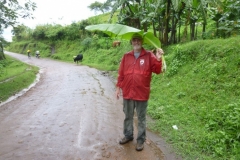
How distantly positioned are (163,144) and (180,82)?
11.4 feet

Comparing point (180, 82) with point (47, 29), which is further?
point (47, 29)

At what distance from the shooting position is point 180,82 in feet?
23.6

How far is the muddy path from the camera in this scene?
3807 mm

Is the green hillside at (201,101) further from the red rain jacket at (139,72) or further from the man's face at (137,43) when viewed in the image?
the man's face at (137,43)

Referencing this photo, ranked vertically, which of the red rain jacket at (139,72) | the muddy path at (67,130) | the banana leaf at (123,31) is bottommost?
the muddy path at (67,130)

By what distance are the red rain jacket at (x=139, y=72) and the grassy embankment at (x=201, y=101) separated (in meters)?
1.32

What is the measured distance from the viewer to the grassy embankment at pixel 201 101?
3.90 metres

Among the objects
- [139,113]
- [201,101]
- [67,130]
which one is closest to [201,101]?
[201,101]

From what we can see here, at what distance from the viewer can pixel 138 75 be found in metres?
3.60

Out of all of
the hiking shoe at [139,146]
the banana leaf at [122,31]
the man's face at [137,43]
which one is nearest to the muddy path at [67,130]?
the hiking shoe at [139,146]

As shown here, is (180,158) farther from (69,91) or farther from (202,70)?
(69,91)

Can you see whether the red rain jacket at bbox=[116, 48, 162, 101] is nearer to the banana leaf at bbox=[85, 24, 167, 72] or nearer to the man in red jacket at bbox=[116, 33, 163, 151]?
the man in red jacket at bbox=[116, 33, 163, 151]

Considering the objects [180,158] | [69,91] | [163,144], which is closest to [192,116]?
[163,144]

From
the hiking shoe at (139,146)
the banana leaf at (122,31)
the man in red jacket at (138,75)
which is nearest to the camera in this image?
the banana leaf at (122,31)
